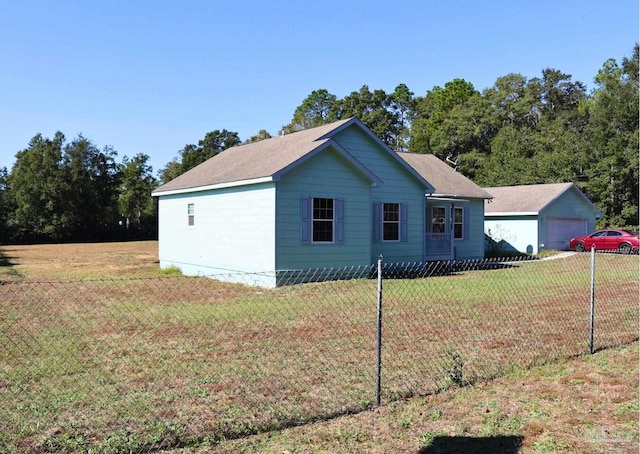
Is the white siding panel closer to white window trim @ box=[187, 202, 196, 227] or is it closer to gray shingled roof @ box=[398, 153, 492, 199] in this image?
white window trim @ box=[187, 202, 196, 227]

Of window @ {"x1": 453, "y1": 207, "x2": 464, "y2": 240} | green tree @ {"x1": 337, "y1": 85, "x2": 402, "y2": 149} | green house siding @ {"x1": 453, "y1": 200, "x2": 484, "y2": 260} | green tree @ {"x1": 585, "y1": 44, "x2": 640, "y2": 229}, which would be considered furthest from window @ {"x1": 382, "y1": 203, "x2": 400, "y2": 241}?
green tree @ {"x1": 337, "y1": 85, "x2": 402, "y2": 149}

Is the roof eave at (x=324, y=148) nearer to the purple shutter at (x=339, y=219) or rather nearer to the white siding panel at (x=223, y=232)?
the white siding panel at (x=223, y=232)

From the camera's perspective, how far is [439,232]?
22734mm

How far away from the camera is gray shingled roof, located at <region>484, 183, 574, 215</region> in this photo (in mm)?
29578

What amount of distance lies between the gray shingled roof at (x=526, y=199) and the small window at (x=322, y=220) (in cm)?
1689

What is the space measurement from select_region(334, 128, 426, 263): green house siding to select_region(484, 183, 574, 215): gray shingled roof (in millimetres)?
11895

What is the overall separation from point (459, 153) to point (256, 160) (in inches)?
1711

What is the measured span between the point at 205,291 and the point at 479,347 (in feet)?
27.2

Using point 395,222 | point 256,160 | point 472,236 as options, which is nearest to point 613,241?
point 472,236

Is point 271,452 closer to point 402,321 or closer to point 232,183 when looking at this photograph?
point 402,321

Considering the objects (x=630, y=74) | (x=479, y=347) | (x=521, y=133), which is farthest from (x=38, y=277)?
(x=630, y=74)

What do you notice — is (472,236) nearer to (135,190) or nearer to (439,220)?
(439,220)

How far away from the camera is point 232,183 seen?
16500mm

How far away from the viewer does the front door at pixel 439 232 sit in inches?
858
